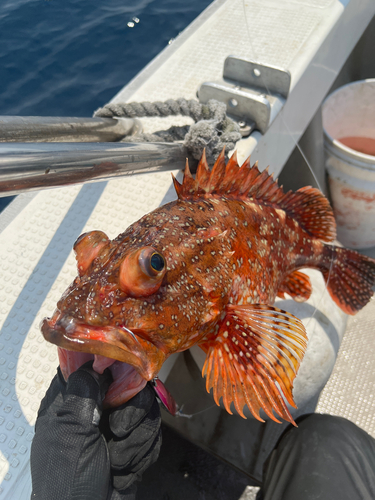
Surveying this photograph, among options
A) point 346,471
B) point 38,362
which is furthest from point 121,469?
point 346,471

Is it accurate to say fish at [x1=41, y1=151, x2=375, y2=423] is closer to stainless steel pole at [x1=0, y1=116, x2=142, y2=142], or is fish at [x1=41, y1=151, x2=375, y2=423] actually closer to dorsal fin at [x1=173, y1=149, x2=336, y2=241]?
dorsal fin at [x1=173, y1=149, x2=336, y2=241]

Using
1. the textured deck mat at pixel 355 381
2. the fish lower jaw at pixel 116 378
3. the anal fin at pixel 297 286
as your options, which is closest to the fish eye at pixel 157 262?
the fish lower jaw at pixel 116 378

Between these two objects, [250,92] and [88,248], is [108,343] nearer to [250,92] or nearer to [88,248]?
[88,248]

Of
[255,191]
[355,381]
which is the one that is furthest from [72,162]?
Answer: [355,381]

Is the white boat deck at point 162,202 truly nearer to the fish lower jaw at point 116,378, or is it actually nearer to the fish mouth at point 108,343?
the fish lower jaw at point 116,378

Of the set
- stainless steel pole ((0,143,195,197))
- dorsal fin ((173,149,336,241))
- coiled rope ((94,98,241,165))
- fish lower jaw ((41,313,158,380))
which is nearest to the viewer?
fish lower jaw ((41,313,158,380))

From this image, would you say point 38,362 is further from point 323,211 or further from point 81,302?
point 323,211

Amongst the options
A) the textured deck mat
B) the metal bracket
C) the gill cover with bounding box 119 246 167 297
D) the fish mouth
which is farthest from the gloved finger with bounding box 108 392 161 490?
the metal bracket
